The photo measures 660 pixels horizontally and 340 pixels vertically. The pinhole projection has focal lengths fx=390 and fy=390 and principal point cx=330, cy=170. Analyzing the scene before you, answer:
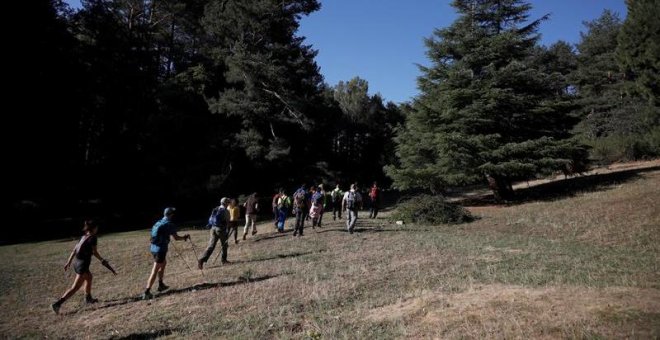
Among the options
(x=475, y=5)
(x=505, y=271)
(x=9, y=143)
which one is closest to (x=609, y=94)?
(x=475, y=5)

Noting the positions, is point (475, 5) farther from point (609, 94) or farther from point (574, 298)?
point (609, 94)

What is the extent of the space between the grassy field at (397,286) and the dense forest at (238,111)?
641 centimetres

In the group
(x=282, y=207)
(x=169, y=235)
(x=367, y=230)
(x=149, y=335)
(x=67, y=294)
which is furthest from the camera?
(x=282, y=207)

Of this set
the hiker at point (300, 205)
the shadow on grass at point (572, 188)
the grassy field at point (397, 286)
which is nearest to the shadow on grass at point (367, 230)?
the grassy field at point (397, 286)

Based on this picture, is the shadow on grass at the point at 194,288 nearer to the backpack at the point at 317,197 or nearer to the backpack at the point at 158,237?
the backpack at the point at 158,237


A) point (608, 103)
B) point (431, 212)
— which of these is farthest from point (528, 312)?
point (608, 103)

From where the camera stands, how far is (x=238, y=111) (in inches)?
1237

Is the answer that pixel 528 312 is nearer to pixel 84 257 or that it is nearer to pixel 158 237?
pixel 158 237

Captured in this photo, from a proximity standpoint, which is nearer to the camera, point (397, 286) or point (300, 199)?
point (397, 286)

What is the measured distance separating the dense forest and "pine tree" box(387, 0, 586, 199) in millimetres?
92

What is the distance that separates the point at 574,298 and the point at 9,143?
102ft

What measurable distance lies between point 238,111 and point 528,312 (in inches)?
1119

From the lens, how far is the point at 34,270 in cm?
1388

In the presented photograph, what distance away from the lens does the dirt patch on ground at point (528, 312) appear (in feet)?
17.0
